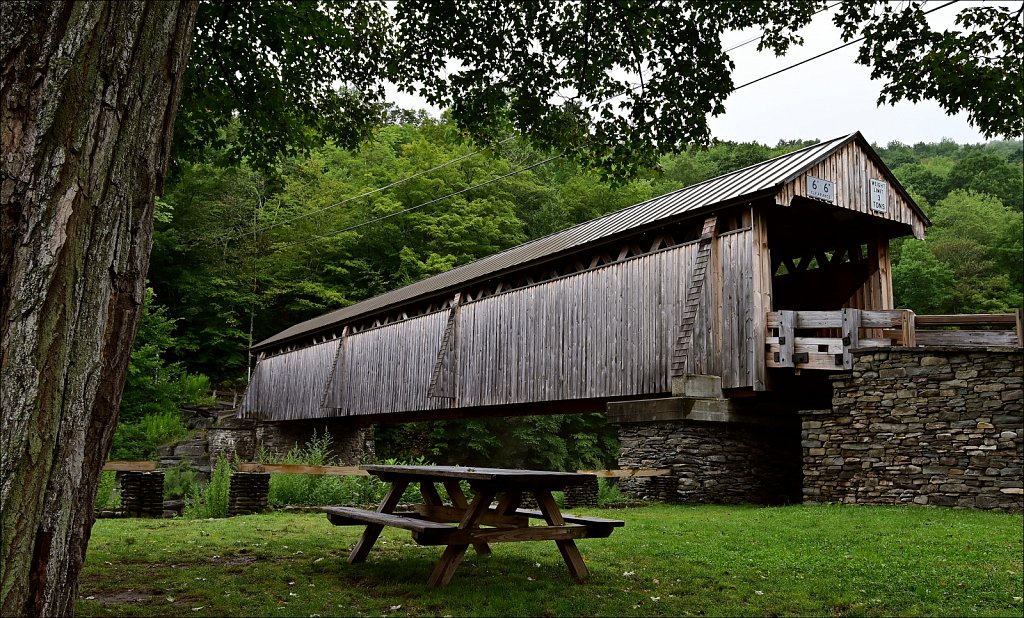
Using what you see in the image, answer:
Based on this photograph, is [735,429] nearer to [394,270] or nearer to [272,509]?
[272,509]

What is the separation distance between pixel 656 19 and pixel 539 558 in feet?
16.6

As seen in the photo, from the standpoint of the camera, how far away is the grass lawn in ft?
15.8

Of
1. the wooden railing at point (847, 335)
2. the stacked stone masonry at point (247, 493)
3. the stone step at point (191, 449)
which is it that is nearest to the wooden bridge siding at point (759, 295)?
the wooden railing at point (847, 335)

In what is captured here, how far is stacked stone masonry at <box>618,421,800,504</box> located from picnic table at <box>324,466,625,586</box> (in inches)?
304

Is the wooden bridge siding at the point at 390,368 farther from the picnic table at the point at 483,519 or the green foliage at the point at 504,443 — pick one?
the picnic table at the point at 483,519

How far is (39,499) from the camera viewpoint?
1955 millimetres

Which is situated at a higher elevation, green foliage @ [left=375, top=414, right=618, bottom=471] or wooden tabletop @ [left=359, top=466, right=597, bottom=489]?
wooden tabletop @ [left=359, top=466, right=597, bottom=489]

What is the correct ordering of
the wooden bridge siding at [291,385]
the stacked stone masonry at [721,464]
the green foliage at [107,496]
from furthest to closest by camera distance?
1. the wooden bridge siding at [291,385]
2. the stacked stone masonry at [721,464]
3. the green foliage at [107,496]

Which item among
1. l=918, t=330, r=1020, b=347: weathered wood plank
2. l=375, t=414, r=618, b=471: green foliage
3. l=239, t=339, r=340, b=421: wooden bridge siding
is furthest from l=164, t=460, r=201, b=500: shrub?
l=375, t=414, r=618, b=471: green foliage

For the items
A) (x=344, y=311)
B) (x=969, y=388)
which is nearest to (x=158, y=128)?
(x=969, y=388)

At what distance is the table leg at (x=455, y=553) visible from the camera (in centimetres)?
530

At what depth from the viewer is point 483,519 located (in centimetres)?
593

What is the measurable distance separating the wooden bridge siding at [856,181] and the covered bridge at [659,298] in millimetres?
27

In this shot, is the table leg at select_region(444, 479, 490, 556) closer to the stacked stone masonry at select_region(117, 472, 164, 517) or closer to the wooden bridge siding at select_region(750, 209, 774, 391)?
the wooden bridge siding at select_region(750, 209, 774, 391)
